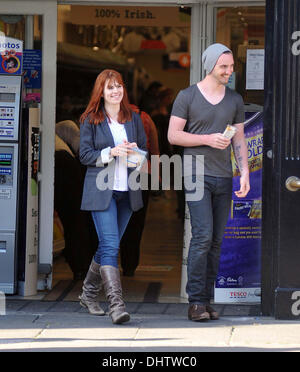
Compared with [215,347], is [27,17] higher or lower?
higher

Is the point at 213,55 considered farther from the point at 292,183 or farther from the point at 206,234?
the point at 206,234

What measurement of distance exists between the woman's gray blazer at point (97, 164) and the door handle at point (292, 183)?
1.08 meters

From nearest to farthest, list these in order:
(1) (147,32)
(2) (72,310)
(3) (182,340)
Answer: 1. (3) (182,340)
2. (2) (72,310)
3. (1) (147,32)

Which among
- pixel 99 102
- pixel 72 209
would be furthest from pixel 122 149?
pixel 72 209

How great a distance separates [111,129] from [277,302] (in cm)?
174

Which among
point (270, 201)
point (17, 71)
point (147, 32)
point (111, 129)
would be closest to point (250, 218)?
point (270, 201)

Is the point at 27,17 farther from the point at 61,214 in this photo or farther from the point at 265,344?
the point at 265,344

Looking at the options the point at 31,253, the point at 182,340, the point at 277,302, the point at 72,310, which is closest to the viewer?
the point at 182,340

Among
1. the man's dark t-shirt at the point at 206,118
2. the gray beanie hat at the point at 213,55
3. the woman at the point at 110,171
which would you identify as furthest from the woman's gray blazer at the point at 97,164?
the gray beanie hat at the point at 213,55

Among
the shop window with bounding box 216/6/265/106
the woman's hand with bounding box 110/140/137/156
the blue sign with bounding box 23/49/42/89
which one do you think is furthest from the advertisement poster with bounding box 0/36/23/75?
the shop window with bounding box 216/6/265/106

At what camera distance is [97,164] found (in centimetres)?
645

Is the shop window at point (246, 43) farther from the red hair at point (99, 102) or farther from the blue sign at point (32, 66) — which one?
the blue sign at point (32, 66)
